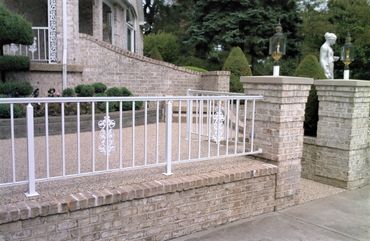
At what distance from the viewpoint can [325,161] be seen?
6.09 m

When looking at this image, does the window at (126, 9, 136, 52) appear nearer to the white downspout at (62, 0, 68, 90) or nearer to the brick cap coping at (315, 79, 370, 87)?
the white downspout at (62, 0, 68, 90)

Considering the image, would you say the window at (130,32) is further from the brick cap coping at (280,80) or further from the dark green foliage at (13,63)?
the brick cap coping at (280,80)

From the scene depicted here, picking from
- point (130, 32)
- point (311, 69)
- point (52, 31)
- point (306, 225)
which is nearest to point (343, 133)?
point (311, 69)

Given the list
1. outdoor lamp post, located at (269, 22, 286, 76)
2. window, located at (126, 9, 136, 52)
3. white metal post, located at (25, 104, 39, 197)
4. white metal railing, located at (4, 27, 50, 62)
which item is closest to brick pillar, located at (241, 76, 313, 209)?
outdoor lamp post, located at (269, 22, 286, 76)

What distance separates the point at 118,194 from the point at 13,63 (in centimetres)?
612

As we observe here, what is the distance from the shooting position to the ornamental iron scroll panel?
937cm

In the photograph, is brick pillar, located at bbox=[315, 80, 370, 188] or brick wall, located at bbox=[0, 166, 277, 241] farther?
brick pillar, located at bbox=[315, 80, 370, 188]

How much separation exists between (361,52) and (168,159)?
14.5m

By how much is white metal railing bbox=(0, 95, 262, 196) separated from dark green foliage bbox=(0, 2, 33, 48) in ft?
5.44

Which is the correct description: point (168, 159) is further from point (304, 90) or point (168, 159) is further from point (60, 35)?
point (60, 35)

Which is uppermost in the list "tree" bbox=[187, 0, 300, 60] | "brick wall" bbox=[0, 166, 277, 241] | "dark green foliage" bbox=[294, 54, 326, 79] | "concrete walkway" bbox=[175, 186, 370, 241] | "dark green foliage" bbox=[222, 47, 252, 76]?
"tree" bbox=[187, 0, 300, 60]

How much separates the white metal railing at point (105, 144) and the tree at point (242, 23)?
38.6 feet

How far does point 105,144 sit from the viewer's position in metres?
3.53

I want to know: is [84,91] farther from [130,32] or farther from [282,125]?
[130,32]
